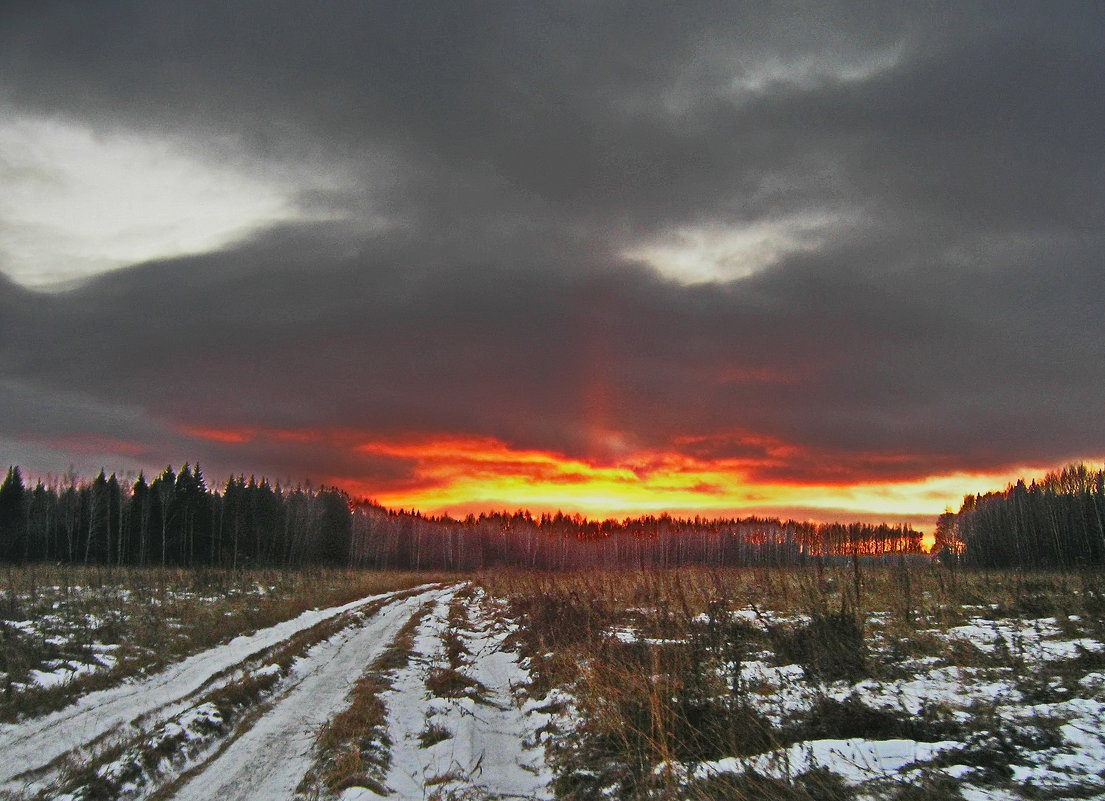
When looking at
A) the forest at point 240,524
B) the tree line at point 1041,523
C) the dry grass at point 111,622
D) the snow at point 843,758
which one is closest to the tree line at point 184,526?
the forest at point 240,524

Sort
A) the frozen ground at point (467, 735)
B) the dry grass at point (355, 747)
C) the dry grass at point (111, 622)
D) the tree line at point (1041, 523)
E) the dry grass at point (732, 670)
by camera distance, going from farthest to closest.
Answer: the tree line at point (1041, 523) < the dry grass at point (111, 622) < the frozen ground at point (467, 735) < the dry grass at point (355, 747) < the dry grass at point (732, 670)

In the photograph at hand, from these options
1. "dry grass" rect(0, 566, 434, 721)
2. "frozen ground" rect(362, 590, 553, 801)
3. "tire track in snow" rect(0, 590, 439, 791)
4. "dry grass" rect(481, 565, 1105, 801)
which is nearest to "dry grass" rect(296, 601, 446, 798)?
"frozen ground" rect(362, 590, 553, 801)

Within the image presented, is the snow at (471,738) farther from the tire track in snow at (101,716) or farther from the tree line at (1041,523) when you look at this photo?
the tree line at (1041,523)

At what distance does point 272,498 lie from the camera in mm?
114250

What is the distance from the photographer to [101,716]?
11.8 metres

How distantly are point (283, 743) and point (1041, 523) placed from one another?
377 ft

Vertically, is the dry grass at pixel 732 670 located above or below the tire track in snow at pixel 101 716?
above

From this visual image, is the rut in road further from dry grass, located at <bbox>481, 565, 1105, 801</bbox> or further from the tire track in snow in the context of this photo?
dry grass, located at <bbox>481, 565, 1105, 801</bbox>

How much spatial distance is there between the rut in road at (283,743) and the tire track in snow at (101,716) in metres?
1.93

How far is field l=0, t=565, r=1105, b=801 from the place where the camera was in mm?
6711

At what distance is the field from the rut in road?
0.06m

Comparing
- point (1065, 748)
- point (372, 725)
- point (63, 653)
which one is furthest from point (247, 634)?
point (1065, 748)

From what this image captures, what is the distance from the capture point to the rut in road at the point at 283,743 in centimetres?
821

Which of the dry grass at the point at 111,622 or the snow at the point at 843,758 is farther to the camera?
the dry grass at the point at 111,622
